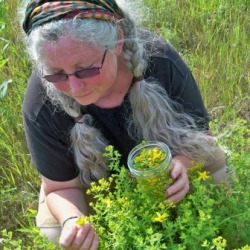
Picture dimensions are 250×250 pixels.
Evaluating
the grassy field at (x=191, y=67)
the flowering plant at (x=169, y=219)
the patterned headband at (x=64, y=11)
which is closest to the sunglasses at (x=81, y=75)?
the patterned headband at (x=64, y=11)

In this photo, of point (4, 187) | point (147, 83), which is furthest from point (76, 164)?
point (4, 187)

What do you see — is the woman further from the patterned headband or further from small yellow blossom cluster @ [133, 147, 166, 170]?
small yellow blossom cluster @ [133, 147, 166, 170]

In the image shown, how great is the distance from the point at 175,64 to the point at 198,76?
0.89 metres

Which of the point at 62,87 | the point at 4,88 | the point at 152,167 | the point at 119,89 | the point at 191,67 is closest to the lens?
the point at 152,167

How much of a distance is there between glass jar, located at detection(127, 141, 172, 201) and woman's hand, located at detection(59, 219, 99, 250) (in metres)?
0.20

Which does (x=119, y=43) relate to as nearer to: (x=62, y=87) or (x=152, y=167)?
(x=62, y=87)

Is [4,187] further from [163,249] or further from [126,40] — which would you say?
[163,249]

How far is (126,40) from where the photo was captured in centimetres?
178

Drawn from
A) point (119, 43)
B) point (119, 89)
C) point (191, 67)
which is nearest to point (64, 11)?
point (119, 43)

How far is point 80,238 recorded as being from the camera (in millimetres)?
1541

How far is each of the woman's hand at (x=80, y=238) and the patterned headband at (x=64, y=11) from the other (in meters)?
0.62

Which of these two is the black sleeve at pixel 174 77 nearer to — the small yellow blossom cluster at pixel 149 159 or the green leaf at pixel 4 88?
the small yellow blossom cluster at pixel 149 159

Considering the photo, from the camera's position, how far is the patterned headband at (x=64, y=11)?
155 cm

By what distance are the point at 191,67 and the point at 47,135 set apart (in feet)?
3.68
